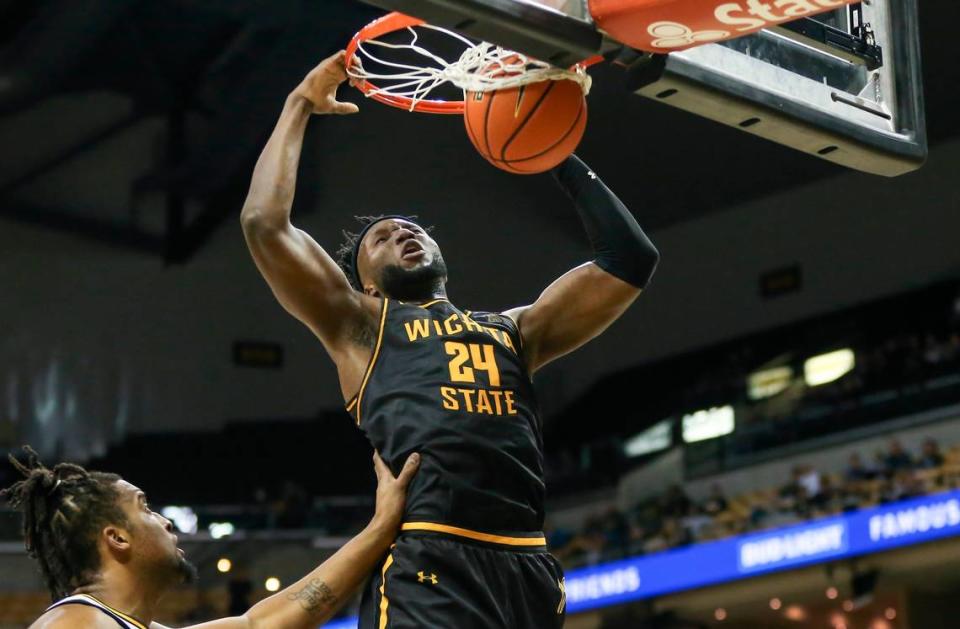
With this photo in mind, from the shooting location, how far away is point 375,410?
346cm

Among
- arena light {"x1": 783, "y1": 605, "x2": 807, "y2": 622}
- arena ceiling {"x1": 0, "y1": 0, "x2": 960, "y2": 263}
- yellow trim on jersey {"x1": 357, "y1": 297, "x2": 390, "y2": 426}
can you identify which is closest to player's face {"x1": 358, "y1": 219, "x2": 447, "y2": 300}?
yellow trim on jersey {"x1": 357, "y1": 297, "x2": 390, "y2": 426}

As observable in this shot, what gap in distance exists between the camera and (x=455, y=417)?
336 cm

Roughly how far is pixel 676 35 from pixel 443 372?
946 millimetres

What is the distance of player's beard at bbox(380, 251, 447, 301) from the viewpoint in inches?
146

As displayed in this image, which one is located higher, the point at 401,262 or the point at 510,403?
the point at 401,262

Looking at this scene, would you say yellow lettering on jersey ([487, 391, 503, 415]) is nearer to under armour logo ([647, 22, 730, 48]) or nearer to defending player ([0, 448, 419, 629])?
defending player ([0, 448, 419, 629])

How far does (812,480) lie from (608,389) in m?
6.38

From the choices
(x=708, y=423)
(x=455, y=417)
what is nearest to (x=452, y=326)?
(x=455, y=417)

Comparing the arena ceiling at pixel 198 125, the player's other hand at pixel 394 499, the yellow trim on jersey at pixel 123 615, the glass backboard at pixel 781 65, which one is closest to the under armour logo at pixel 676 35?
the glass backboard at pixel 781 65

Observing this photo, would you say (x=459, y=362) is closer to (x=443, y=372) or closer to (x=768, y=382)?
(x=443, y=372)

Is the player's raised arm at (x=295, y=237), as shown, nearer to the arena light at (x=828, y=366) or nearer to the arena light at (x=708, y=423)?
the arena light at (x=708, y=423)

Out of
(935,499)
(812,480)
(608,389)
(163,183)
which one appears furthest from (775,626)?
(163,183)

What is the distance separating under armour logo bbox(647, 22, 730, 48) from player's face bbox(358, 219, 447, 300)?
2.81ft

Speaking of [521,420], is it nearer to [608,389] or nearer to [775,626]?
[775,626]
